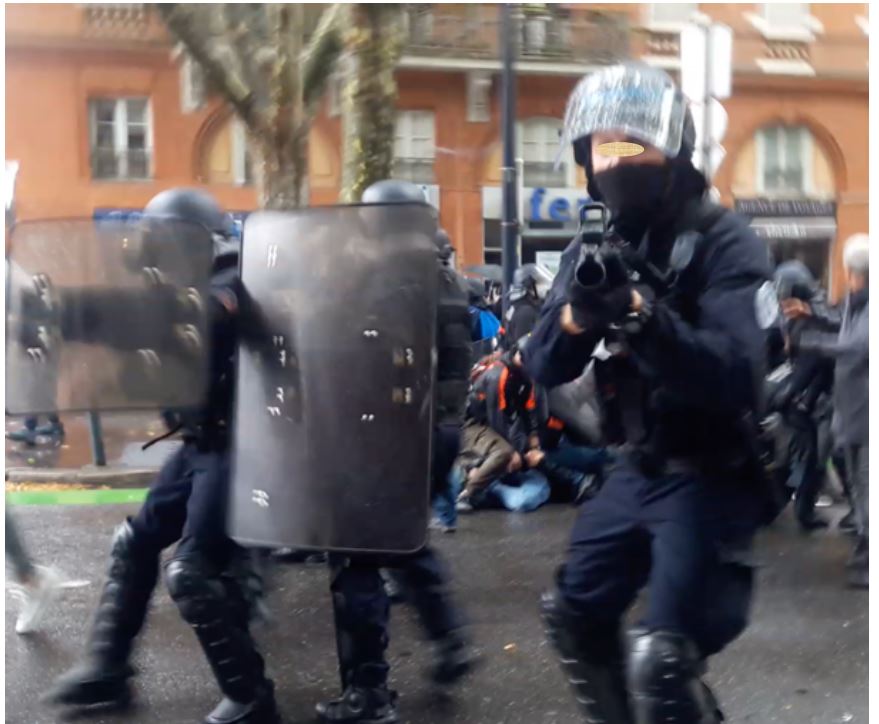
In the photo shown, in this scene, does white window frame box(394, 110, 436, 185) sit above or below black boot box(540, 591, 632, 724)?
above

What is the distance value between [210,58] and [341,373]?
182 inches

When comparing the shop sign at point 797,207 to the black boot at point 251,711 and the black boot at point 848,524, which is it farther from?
the black boot at point 251,711

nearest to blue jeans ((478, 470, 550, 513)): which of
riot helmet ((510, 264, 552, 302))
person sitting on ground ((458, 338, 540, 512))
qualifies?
person sitting on ground ((458, 338, 540, 512))

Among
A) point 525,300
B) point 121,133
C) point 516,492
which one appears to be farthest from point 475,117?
point 121,133

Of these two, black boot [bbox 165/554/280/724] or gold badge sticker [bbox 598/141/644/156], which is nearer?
gold badge sticker [bbox 598/141/644/156]

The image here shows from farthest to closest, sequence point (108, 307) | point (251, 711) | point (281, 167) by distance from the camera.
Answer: point (281, 167) → point (251, 711) → point (108, 307)

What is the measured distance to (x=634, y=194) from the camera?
7.66 ft

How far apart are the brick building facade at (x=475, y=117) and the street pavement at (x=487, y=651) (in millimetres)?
1433

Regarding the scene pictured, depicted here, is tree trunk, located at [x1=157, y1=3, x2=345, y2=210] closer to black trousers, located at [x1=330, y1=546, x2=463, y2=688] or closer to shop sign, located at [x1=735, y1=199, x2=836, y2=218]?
shop sign, located at [x1=735, y1=199, x2=836, y2=218]

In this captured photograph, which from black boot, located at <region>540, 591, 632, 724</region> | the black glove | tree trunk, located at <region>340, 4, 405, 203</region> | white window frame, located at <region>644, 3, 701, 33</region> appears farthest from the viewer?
tree trunk, located at <region>340, 4, 405, 203</region>

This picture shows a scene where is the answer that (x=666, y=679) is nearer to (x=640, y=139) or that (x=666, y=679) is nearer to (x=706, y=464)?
(x=706, y=464)

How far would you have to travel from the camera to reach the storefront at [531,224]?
5.73 m

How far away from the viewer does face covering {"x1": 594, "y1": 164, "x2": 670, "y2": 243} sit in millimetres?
2320

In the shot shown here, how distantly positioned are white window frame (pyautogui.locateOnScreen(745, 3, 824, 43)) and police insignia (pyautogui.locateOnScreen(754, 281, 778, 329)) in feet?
8.59
